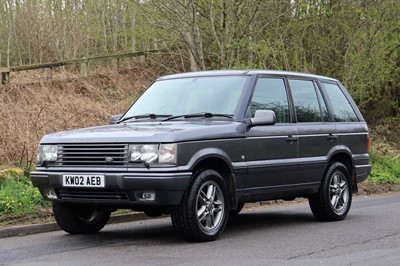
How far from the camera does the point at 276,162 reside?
9547 mm

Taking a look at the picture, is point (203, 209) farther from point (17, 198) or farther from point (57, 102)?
point (57, 102)

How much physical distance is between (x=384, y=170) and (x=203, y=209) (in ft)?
37.0

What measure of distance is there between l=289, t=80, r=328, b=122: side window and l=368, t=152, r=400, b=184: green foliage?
280 inches

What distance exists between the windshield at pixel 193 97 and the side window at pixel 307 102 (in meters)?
1.02

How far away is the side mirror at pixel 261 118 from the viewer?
9031 mm

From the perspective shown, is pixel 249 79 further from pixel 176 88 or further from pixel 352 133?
pixel 352 133

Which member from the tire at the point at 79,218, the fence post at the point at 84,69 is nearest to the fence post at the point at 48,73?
the fence post at the point at 84,69

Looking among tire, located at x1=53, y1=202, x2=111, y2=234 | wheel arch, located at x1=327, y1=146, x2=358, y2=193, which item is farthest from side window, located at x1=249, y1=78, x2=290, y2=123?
tire, located at x1=53, y1=202, x2=111, y2=234

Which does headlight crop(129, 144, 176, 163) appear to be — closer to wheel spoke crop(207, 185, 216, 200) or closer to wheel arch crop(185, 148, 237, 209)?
wheel arch crop(185, 148, 237, 209)

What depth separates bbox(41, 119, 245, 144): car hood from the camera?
323 inches

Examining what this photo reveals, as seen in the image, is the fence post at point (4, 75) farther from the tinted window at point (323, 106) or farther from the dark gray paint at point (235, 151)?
the tinted window at point (323, 106)

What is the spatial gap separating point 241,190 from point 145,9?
10365 mm

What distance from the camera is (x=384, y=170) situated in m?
18.8

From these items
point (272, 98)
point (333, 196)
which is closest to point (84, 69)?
point (333, 196)
